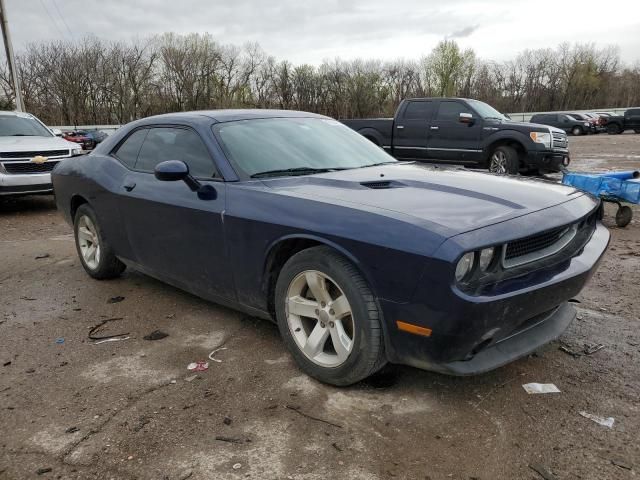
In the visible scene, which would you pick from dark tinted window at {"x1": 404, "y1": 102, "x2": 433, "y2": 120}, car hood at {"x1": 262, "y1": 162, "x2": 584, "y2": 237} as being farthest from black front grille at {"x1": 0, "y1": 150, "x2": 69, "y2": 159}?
car hood at {"x1": 262, "y1": 162, "x2": 584, "y2": 237}

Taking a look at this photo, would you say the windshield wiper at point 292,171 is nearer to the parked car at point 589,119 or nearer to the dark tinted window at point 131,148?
the dark tinted window at point 131,148

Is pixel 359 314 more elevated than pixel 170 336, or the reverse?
pixel 359 314

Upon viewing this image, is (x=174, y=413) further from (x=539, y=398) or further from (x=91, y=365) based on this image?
(x=539, y=398)

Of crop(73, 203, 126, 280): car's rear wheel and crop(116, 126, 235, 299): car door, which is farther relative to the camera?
crop(73, 203, 126, 280): car's rear wheel

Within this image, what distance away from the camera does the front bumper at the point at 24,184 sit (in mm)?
8641

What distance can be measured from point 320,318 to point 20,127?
9.76m

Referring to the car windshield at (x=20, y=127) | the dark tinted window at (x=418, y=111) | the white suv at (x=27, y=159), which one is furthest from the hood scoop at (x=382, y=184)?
the car windshield at (x=20, y=127)

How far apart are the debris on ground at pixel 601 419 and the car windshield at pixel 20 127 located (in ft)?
34.5

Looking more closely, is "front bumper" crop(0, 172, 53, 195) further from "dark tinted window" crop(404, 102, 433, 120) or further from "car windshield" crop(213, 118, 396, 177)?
"dark tinted window" crop(404, 102, 433, 120)

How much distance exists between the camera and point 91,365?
328 cm

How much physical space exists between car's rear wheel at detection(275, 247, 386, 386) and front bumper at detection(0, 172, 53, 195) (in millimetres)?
7537

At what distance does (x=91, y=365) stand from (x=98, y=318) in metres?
0.88

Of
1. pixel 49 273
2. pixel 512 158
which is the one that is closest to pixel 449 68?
pixel 512 158

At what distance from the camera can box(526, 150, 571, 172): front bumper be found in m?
10.4
